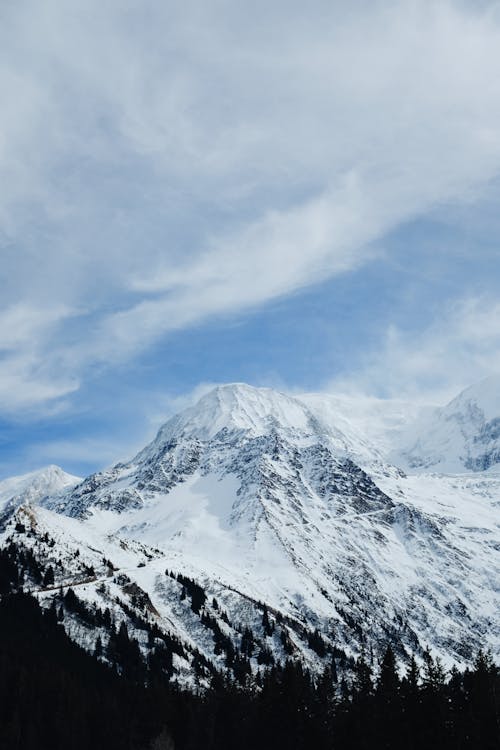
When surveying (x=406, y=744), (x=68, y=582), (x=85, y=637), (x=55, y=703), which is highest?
(x=68, y=582)

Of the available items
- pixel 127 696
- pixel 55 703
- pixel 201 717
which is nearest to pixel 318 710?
pixel 201 717

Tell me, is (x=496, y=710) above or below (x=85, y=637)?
below

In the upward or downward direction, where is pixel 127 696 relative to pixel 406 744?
upward

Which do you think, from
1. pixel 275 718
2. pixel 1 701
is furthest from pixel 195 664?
pixel 275 718

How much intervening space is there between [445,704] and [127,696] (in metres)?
77.4

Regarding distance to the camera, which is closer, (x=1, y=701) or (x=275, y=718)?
(x=275, y=718)

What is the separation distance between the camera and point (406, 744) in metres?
56.8

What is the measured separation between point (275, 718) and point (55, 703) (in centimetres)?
3796

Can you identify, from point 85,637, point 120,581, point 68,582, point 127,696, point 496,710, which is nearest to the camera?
point 496,710

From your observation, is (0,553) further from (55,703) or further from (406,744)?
(406,744)

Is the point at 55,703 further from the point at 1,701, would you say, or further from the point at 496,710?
the point at 496,710

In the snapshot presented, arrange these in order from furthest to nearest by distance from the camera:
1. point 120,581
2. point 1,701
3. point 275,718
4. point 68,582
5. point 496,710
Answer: point 120,581, point 68,582, point 1,701, point 275,718, point 496,710

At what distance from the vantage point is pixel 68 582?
18212 cm

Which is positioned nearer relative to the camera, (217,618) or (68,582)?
(68,582)
